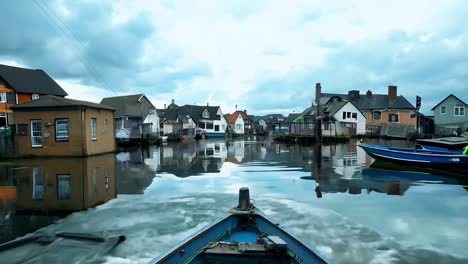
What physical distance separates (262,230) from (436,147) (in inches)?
778

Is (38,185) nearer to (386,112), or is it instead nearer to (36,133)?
(36,133)

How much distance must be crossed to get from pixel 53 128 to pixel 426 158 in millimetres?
21119

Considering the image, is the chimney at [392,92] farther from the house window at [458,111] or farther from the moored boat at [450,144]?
the moored boat at [450,144]

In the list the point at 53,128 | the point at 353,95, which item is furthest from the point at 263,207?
the point at 353,95

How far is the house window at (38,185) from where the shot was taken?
32.1 feet

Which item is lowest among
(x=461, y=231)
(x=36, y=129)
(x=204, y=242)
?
(x=461, y=231)

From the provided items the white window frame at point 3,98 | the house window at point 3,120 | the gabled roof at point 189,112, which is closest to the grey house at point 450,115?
the gabled roof at point 189,112

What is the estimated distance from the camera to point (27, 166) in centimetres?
1593

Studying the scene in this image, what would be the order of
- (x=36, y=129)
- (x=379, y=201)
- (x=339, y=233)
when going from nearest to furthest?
1. (x=339, y=233)
2. (x=379, y=201)
3. (x=36, y=129)

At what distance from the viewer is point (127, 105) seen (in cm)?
4016

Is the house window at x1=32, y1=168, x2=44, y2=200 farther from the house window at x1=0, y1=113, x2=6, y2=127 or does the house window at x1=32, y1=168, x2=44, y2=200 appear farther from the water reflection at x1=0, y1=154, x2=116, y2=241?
the house window at x1=0, y1=113, x2=6, y2=127

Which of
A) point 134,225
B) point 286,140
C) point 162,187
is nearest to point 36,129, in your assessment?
point 162,187

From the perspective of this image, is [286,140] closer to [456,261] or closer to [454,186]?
[454,186]

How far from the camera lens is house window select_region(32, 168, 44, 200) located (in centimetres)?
979
